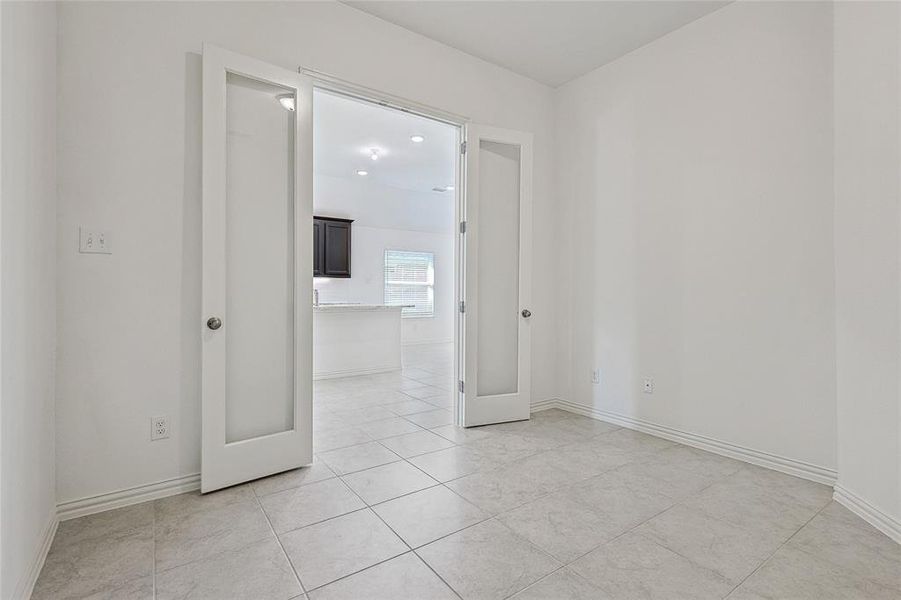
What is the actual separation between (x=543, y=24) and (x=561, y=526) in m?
3.22

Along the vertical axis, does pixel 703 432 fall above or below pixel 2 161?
below

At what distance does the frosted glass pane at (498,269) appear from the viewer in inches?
139

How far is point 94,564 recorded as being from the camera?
1.68 m

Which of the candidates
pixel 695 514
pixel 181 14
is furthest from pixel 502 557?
pixel 181 14

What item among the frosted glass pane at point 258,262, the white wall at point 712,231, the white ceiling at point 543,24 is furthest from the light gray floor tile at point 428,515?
the white ceiling at point 543,24

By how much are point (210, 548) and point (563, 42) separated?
386 cm

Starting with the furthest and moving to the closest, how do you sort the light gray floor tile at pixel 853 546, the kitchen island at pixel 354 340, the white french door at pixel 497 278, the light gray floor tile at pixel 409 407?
the kitchen island at pixel 354 340 → the light gray floor tile at pixel 409 407 → the white french door at pixel 497 278 → the light gray floor tile at pixel 853 546

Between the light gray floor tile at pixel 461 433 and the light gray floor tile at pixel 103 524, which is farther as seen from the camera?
the light gray floor tile at pixel 461 433

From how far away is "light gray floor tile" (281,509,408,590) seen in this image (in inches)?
63.9

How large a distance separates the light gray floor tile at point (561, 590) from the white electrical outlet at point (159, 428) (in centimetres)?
191

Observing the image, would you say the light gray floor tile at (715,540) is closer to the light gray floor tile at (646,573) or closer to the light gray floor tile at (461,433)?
the light gray floor tile at (646,573)

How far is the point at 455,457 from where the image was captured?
279cm

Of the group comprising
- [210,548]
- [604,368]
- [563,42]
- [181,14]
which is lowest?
[210,548]

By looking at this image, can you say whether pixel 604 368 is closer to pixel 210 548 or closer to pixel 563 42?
pixel 563 42
